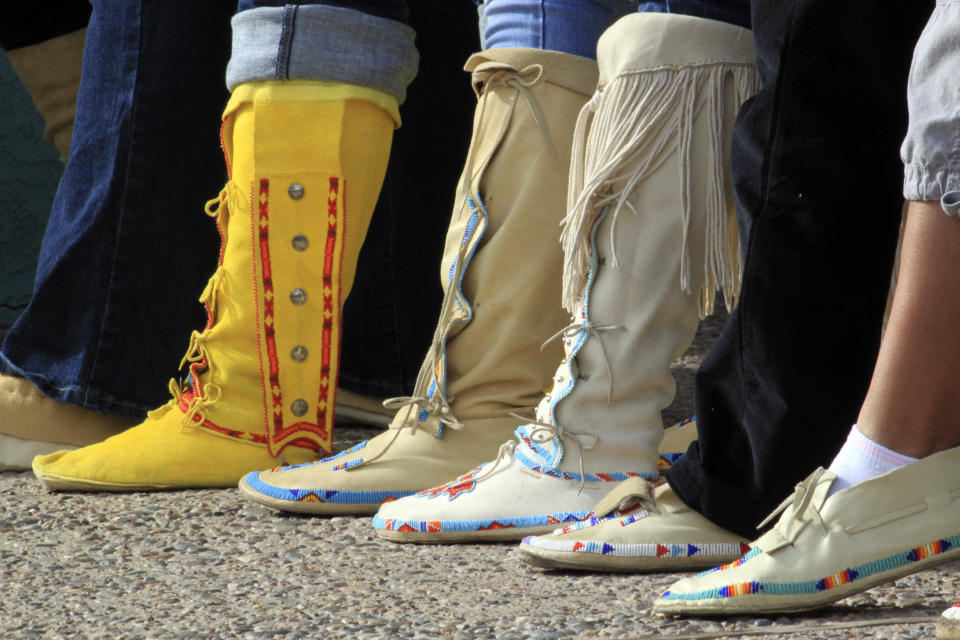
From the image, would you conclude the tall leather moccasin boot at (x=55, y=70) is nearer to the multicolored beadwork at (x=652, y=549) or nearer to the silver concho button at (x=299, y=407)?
the silver concho button at (x=299, y=407)

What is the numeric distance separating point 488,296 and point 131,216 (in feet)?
2.38

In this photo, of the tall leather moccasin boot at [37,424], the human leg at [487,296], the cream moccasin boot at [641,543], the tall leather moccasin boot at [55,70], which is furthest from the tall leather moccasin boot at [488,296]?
the tall leather moccasin boot at [55,70]

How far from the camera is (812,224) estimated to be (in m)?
1.15

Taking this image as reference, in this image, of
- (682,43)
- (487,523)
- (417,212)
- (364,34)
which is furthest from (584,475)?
(417,212)

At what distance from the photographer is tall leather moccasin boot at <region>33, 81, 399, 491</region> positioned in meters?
1.71

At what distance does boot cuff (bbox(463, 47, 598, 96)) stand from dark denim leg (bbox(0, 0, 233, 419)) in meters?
0.64

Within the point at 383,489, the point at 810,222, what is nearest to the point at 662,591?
the point at 810,222

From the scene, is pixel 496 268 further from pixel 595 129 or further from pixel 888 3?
pixel 888 3

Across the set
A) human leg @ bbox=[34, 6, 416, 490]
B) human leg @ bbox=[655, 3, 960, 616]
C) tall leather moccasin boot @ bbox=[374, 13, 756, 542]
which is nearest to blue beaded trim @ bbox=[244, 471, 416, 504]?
tall leather moccasin boot @ bbox=[374, 13, 756, 542]

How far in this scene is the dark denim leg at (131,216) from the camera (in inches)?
75.5

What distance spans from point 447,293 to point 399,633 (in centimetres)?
62

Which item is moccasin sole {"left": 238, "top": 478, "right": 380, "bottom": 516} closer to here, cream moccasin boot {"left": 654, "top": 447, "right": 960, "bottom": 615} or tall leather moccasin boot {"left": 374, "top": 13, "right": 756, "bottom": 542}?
tall leather moccasin boot {"left": 374, "top": 13, "right": 756, "bottom": 542}

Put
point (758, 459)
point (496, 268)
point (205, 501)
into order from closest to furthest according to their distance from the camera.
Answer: point (758, 459), point (496, 268), point (205, 501)

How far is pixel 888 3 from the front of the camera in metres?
1.12
